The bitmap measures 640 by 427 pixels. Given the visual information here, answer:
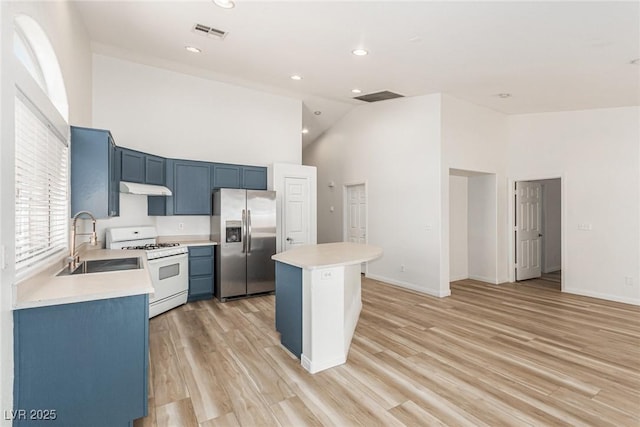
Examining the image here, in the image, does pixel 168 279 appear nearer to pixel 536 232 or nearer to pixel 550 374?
pixel 550 374

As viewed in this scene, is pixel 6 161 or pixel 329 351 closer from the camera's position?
pixel 6 161

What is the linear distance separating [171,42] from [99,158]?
1.82 m

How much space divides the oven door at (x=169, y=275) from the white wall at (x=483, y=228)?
524 centimetres

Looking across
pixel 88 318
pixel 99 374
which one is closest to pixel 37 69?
pixel 88 318

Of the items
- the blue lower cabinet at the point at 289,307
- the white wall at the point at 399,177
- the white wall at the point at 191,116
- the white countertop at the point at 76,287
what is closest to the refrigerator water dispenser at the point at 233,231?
the white wall at the point at 191,116

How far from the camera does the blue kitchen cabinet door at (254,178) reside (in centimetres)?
536

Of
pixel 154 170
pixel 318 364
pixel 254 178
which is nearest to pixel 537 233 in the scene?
pixel 254 178

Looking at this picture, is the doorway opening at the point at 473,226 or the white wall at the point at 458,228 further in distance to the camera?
the white wall at the point at 458,228

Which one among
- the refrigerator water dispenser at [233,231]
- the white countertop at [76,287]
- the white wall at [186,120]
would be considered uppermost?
the white wall at [186,120]

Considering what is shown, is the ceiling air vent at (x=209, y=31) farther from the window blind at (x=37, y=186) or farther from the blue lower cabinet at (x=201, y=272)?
the blue lower cabinet at (x=201, y=272)

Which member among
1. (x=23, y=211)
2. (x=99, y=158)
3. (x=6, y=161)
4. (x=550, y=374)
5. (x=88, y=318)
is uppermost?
(x=99, y=158)

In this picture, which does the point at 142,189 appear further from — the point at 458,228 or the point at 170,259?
the point at 458,228

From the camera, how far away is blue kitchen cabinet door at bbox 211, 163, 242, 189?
509 centimetres

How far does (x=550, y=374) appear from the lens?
268 centimetres
